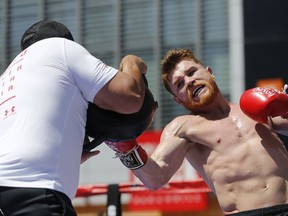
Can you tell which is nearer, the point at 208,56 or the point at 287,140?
the point at 287,140

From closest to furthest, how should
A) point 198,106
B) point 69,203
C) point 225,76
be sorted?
point 69,203 < point 198,106 < point 225,76

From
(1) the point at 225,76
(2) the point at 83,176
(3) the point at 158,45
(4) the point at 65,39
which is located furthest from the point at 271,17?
(4) the point at 65,39

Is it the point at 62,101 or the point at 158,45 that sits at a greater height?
the point at 62,101

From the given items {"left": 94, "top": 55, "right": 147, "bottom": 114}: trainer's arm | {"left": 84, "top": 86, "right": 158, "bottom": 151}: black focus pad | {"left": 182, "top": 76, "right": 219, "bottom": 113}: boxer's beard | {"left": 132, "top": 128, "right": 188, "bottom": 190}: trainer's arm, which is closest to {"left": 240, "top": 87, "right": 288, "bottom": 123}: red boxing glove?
{"left": 182, "top": 76, "right": 219, "bottom": 113}: boxer's beard

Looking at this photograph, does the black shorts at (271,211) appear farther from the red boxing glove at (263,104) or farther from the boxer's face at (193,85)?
the boxer's face at (193,85)

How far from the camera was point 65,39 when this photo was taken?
2.28 m

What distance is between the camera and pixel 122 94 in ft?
7.32

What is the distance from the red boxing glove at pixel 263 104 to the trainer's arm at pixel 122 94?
3.58 ft

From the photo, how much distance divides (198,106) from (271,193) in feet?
1.79

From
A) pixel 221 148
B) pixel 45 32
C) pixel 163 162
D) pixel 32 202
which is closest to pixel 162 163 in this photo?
pixel 163 162

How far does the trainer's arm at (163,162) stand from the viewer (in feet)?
10.8

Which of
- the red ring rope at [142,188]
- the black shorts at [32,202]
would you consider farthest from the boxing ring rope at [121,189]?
the black shorts at [32,202]

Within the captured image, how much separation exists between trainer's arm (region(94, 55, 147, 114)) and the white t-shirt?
2 cm

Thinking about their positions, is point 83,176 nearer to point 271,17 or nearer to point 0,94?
point 271,17
